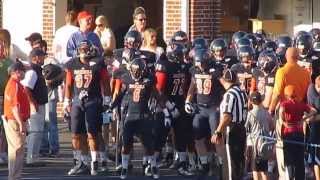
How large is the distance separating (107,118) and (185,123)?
138 cm

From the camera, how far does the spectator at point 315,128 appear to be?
1564 centimetres

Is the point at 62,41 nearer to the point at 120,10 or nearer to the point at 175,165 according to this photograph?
the point at 175,165

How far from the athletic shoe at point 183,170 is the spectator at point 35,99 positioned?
7.77 feet

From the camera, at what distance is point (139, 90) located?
649 inches

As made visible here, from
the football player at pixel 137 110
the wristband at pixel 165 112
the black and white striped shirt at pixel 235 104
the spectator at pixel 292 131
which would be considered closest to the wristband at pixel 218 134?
the black and white striped shirt at pixel 235 104

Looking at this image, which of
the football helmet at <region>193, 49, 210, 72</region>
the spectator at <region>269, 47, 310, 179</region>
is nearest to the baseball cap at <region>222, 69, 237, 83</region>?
the spectator at <region>269, 47, 310, 179</region>

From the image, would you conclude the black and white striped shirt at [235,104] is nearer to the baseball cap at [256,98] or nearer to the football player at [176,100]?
the baseball cap at [256,98]

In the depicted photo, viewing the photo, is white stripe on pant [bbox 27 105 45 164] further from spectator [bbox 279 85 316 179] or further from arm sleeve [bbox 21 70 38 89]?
spectator [bbox 279 85 316 179]

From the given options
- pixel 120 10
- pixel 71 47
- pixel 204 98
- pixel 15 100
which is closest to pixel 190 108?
pixel 204 98

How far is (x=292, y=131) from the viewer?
48.4ft

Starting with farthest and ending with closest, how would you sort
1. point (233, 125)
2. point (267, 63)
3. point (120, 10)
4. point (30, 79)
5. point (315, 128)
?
point (120, 10) < point (30, 79) < point (267, 63) < point (315, 128) < point (233, 125)

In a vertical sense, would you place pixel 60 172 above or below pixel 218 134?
below

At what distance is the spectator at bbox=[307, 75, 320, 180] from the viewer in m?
15.6

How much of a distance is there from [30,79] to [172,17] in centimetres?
Result: 612
